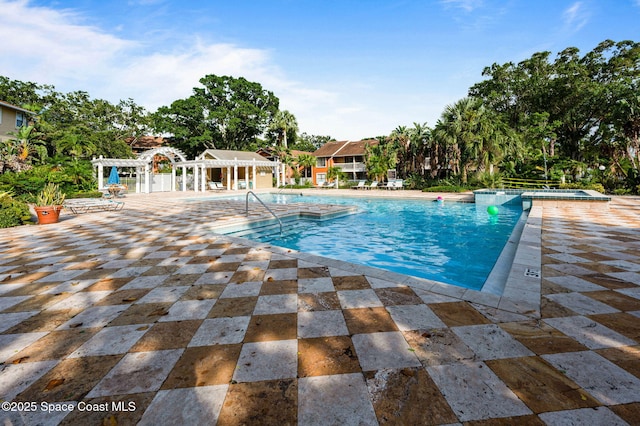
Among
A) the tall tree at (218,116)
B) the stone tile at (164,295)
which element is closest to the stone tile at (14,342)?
the stone tile at (164,295)

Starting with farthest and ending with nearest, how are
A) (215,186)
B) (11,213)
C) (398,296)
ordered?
(215,186)
(11,213)
(398,296)

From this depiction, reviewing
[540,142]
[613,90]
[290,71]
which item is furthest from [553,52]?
[290,71]

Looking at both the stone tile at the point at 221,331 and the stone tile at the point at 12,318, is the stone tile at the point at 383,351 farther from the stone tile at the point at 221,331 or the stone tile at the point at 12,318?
the stone tile at the point at 12,318

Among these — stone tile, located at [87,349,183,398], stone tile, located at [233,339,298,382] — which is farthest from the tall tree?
stone tile, located at [233,339,298,382]

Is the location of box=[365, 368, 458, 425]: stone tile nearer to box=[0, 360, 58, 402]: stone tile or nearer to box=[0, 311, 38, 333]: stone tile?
box=[0, 360, 58, 402]: stone tile

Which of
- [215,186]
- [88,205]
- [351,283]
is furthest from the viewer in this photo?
[215,186]

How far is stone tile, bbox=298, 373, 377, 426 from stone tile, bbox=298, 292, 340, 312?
100 centimetres

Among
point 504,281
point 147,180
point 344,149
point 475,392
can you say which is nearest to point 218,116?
point 344,149

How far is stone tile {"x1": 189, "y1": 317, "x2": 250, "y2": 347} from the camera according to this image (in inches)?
90.7

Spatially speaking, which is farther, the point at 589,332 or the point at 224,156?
the point at 224,156

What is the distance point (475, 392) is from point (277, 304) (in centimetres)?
188

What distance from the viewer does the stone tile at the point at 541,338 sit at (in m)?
2.10

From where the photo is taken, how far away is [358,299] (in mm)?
3049

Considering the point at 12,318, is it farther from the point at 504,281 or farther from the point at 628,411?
the point at 504,281
